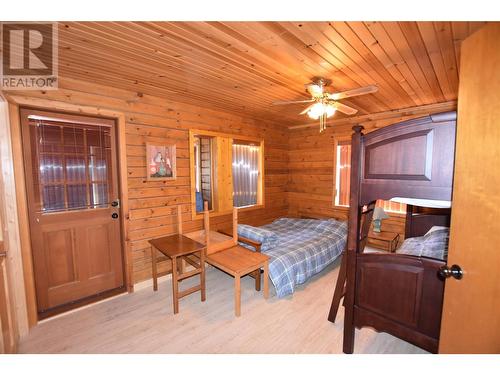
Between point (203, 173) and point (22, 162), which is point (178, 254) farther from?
point (203, 173)

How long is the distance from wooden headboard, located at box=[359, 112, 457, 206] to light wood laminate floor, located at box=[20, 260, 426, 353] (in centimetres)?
141

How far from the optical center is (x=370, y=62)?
2.06m

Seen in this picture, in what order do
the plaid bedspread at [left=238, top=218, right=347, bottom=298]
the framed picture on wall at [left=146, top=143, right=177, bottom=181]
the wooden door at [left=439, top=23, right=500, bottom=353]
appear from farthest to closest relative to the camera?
the framed picture on wall at [left=146, top=143, right=177, bottom=181] → the plaid bedspread at [left=238, top=218, right=347, bottom=298] → the wooden door at [left=439, top=23, right=500, bottom=353]

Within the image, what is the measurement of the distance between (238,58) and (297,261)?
2.35 metres

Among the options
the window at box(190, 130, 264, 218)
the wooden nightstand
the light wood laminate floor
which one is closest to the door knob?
the light wood laminate floor

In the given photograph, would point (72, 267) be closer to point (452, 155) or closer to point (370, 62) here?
point (452, 155)

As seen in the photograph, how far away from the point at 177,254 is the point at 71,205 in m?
1.34

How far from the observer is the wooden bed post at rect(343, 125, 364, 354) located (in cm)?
171

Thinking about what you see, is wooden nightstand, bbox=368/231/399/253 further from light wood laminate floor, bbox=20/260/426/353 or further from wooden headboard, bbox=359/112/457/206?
wooden headboard, bbox=359/112/457/206

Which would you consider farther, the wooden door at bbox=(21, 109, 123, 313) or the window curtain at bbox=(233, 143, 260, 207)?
the window curtain at bbox=(233, 143, 260, 207)

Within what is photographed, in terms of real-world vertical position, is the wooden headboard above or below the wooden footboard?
above

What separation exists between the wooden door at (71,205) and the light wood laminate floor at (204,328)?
1.13 feet

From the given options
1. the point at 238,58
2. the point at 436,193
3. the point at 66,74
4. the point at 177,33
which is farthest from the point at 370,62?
the point at 66,74
